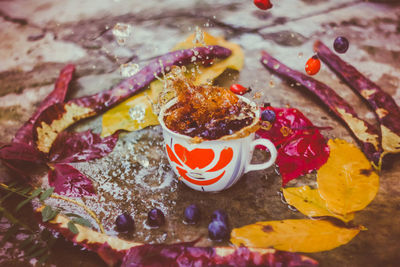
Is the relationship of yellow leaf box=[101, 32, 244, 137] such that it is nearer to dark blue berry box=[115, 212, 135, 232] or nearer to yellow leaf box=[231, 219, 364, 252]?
dark blue berry box=[115, 212, 135, 232]

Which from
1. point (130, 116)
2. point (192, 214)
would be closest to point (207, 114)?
point (192, 214)

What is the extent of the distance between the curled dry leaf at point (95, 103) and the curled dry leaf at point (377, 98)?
1.95 ft

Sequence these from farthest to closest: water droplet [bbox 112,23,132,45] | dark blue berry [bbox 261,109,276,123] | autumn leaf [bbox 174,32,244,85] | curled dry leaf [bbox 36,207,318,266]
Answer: water droplet [bbox 112,23,132,45] < autumn leaf [bbox 174,32,244,85] < dark blue berry [bbox 261,109,276,123] < curled dry leaf [bbox 36,207,318,266]

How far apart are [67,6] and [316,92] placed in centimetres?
181

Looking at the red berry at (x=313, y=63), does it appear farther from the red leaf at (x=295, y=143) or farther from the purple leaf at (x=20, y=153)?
Result: the purple leaf at (x=20, y=153)

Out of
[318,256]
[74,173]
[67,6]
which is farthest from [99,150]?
[67,6]

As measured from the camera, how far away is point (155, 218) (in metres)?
0.84

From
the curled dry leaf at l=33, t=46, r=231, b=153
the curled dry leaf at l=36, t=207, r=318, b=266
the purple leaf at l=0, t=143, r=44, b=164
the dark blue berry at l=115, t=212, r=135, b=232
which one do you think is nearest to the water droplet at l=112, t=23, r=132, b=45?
the curled dry leaf at l=33, t=46, r=231, b=153

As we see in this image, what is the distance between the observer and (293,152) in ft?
3.42

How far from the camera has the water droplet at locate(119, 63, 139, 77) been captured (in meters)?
1.59

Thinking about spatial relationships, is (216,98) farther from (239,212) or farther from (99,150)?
(99,150)

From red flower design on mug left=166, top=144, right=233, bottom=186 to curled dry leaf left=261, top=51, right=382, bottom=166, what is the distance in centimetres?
50

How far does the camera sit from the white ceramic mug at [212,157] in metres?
0.82

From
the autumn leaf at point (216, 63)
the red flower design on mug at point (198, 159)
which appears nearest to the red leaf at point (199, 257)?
the red flower design on mug at point (198, 159)
